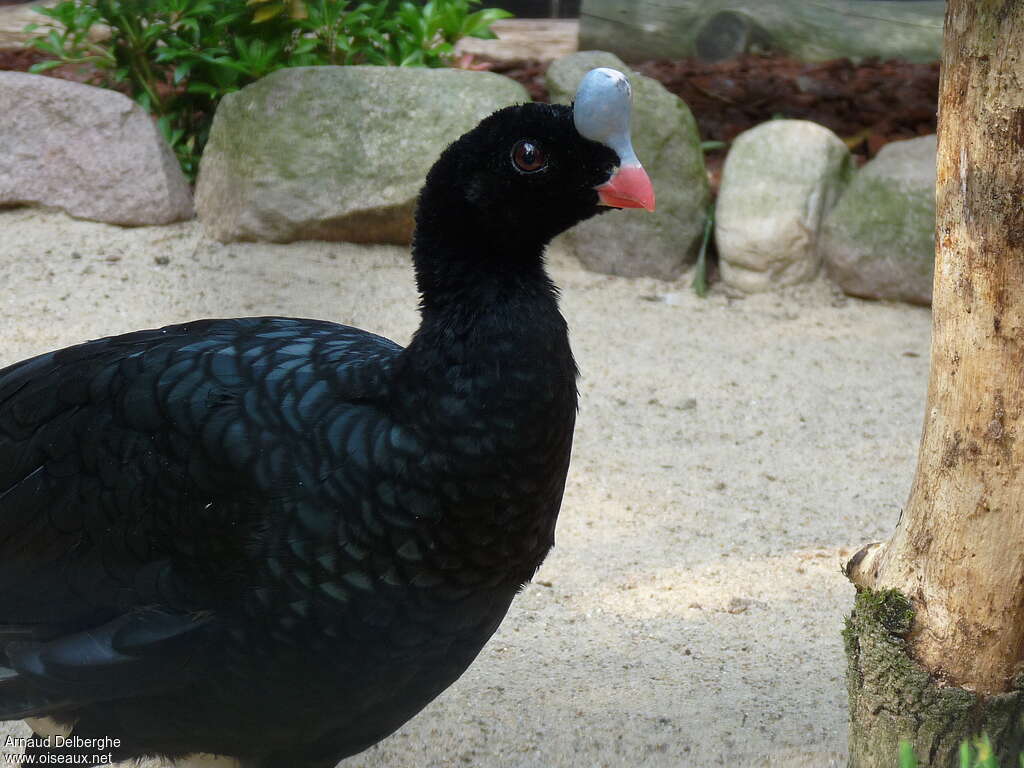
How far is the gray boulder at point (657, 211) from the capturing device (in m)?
5.66

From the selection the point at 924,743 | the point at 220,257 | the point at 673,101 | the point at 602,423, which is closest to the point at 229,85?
the point at 220,257

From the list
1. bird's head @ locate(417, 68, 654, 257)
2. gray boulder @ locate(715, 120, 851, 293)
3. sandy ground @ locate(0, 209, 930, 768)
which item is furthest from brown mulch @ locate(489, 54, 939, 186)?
bird's head @ locate(417, 68, 654, 257)

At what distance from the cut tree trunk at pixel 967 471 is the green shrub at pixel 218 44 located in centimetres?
382

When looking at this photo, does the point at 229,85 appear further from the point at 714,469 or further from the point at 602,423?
the point at 714,469

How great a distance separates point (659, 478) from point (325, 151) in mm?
2278

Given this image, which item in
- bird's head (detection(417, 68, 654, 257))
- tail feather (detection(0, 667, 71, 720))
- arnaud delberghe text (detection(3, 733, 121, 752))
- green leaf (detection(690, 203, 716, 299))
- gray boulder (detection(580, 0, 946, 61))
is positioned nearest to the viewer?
bird's head (detection(417, 68, 654, 257))

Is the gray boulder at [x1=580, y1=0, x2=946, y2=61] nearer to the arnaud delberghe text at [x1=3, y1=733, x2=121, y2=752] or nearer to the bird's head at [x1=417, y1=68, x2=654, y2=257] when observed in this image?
the bird's head at [x1=417, y1=68, x2=654, y2=257]

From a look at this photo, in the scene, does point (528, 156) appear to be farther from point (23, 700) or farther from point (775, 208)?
point (775, 208)

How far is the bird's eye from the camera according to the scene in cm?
205

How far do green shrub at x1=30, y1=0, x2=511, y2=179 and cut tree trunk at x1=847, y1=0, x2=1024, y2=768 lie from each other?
3821 millimetres

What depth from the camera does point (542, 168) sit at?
2064 millimetres

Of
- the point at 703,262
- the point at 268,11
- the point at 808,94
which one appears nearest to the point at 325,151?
the point at 268,11

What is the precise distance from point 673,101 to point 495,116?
13.0 ft

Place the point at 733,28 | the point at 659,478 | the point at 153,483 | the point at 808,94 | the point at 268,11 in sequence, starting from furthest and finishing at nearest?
the point at 733,28
the point at 808,94
the point at 268,11
the point at 659,478
the point at 153,483
